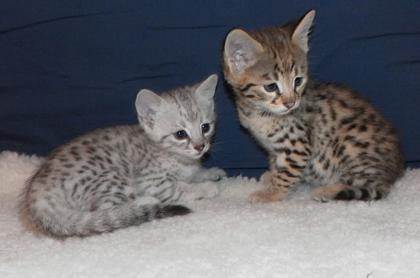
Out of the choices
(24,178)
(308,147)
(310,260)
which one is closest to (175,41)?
(308,147)

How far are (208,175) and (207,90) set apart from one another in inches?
14.3

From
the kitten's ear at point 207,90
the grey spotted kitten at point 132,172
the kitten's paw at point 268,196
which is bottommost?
the kitten's paw at point 268,196

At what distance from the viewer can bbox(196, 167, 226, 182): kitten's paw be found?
2.48 m

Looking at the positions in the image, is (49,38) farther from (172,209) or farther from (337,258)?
(337,258)

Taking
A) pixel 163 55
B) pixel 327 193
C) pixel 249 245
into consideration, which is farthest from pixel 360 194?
pixel 163 55

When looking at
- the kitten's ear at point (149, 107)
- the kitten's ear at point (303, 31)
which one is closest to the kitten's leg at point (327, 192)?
the kitten's ear at point (303, 31)

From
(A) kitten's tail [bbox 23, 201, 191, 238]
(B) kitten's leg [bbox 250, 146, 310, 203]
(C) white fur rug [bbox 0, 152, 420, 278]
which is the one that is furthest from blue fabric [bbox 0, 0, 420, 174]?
(A) kitten's tail [bbox 23, 201, 191, 238]

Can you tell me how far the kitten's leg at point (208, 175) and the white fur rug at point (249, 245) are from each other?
28cm

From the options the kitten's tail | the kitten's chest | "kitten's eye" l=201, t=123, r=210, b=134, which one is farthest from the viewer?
"kitten's eye" l=201, t=123, r=210, b=134

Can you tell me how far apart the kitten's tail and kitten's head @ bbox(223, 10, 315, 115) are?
529 mm

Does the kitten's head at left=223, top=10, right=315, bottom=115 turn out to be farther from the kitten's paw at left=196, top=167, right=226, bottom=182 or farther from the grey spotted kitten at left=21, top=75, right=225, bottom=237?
the kitten's paw at left=196, top=167, right=226, bottom=182

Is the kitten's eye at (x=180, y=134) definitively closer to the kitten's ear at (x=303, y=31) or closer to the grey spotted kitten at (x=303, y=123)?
the grey spotted kitten at (x=303, y=123)

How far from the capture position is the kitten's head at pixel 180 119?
2285mm

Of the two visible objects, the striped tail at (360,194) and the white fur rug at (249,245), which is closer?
the white fur rug at (249,245)
